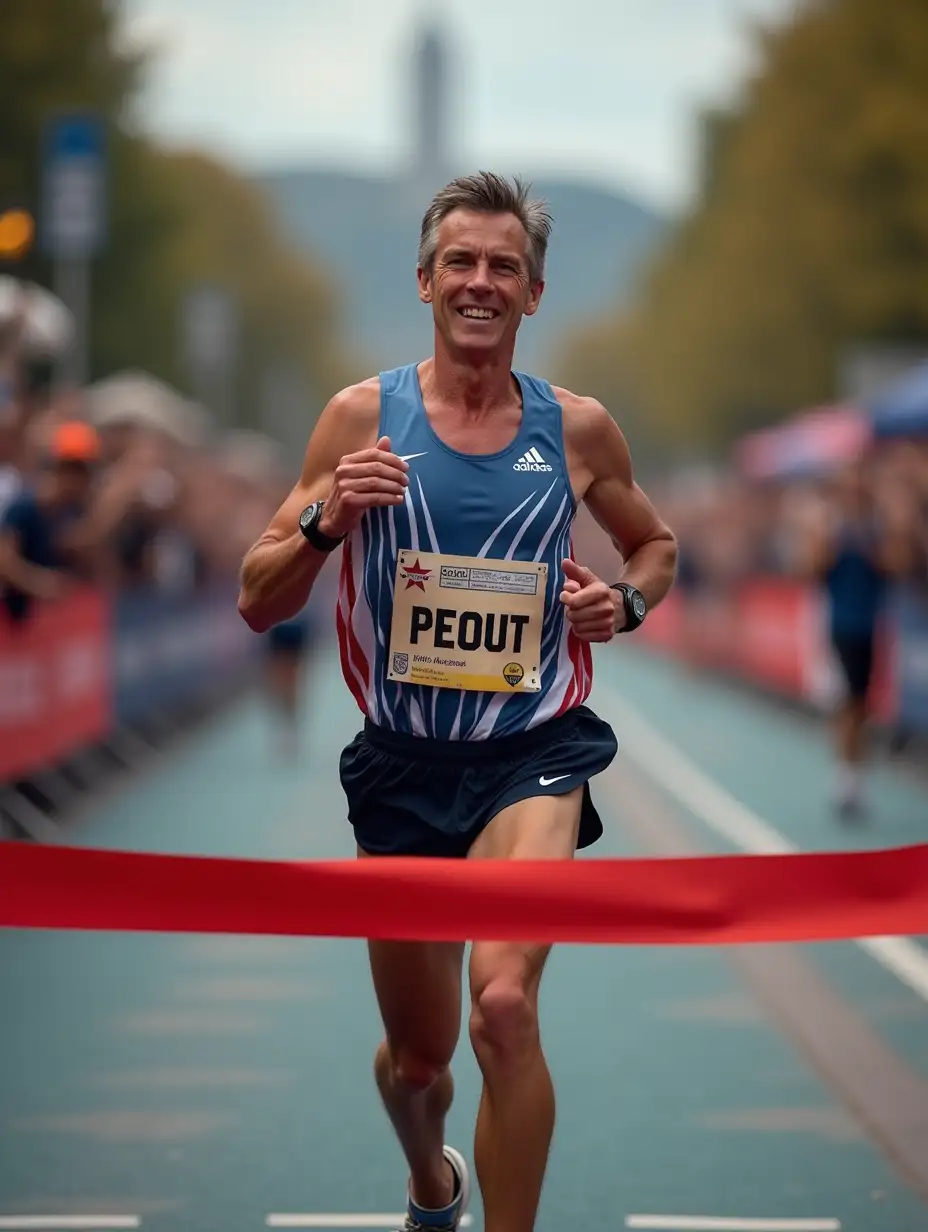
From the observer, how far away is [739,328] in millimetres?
59375

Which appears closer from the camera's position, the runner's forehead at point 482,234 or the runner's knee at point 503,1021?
the runner's knee at point 503,1021

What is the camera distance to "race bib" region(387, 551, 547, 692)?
524 centimetres

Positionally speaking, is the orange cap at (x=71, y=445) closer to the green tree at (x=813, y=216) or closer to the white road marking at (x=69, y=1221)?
the white road marking at (x=69, y=1221)

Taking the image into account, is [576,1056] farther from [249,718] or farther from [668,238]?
[668,238]

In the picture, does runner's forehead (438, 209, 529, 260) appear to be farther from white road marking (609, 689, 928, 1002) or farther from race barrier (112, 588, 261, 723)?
race barrier (112, 588, 261, 723)

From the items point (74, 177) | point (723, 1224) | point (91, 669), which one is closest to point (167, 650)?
point (74, 177)

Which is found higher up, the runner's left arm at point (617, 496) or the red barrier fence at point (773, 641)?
the runner's left arm at point (617, 496)

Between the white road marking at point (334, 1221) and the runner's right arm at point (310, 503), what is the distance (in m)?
1.53

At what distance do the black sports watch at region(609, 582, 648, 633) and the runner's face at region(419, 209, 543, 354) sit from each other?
583mm

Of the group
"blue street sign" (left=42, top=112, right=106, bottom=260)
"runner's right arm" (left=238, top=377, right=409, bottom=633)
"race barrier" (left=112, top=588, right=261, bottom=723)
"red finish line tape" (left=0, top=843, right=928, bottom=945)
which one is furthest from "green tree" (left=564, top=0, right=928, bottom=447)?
"red finish line tape" (left=0, top=843, right=928, bottom=945)


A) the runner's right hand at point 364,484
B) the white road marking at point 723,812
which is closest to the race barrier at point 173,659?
the white road marking at point 723,812

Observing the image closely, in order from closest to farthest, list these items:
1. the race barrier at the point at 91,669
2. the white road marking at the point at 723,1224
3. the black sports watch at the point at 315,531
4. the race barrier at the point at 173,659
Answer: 1. the black sports watch at the point at 315,531
2. the white road marking at the point at 723,1224
3. the race barrier at the point at 91,669
4. the race barrier at the point at 173,659

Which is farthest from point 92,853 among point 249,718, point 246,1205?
point 249,718

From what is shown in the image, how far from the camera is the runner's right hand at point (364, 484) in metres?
4.94
